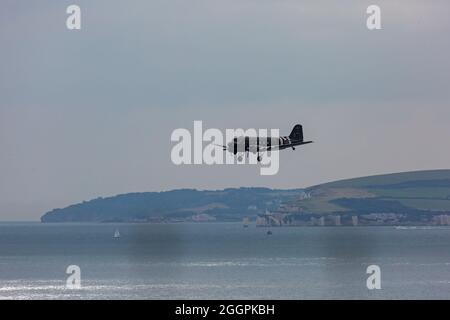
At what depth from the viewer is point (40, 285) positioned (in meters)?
192

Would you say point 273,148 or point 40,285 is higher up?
point 273,148

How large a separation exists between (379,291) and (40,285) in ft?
194
